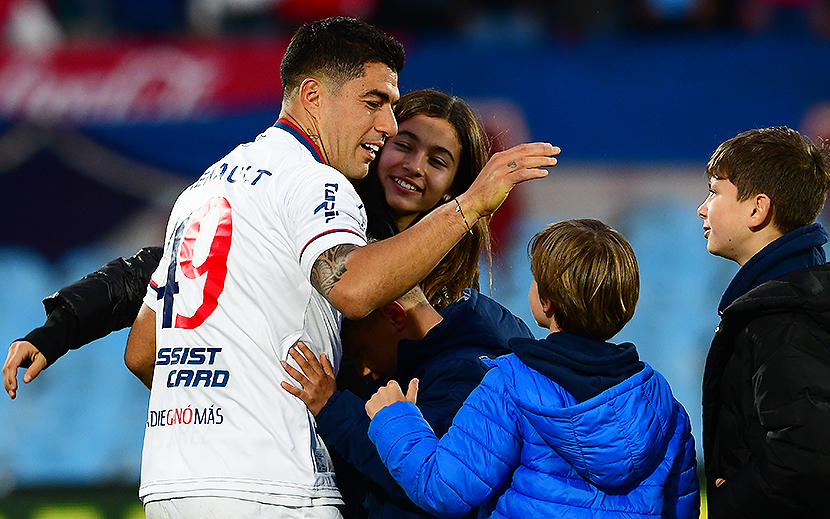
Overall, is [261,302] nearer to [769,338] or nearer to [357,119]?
[357,119]

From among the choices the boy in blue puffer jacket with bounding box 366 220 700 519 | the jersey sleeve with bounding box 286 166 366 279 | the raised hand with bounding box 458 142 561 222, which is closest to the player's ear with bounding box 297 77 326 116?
the jersey sleeve with bounding box 286 166 366 279

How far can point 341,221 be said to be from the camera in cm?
242

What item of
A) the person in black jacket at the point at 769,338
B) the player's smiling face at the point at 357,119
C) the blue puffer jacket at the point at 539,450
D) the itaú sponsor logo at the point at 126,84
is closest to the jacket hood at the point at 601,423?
the blue puffer jacket at the point at 539,450

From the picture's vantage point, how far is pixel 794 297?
2471 millimetres

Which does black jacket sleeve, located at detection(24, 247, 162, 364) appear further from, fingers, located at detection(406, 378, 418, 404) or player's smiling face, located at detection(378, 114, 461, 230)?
fingers, located at detection(406, 378, 418, 404)

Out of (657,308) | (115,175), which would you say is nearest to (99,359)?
(115,175)

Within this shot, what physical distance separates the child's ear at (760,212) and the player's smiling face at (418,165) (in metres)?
1.32

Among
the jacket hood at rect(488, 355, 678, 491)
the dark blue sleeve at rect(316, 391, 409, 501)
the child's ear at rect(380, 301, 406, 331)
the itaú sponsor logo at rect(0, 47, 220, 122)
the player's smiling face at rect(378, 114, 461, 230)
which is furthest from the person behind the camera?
the itaú sponsor logo at rect(0, 47, 220, 122)

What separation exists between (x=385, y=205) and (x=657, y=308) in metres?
6.49

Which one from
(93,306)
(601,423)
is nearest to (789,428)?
(601,423)

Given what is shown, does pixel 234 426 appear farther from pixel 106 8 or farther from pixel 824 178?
pixel 106 8

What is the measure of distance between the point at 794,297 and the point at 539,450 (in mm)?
785

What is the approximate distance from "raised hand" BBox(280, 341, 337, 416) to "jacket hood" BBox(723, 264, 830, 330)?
113 cm

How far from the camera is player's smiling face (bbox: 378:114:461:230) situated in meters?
3.67
